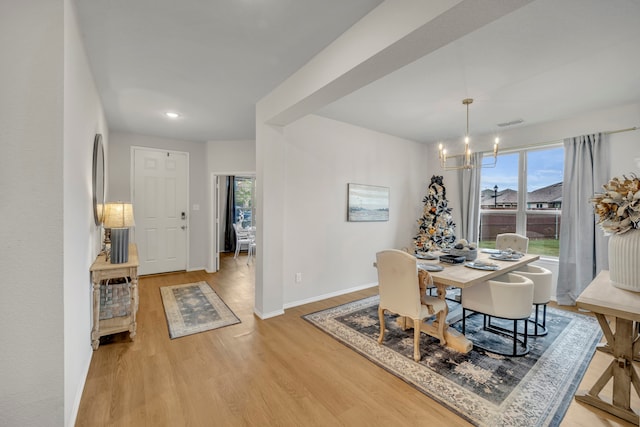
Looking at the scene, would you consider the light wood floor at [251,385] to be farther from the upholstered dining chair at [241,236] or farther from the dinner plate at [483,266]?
the upholstered dining chair at [241,236]

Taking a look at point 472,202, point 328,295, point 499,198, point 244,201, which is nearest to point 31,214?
point 328,295

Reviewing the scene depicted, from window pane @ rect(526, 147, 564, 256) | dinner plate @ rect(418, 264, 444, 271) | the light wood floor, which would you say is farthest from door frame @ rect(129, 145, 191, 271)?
window pane @ rect(526, 147, 564, 256)

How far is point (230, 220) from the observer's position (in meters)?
8.06

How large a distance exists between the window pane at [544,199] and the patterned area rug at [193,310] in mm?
4645

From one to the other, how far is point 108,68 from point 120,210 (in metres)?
1.36

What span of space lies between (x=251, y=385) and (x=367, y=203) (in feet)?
10.1

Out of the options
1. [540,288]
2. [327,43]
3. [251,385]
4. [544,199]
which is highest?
[327,43]

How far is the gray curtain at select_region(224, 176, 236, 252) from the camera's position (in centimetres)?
801

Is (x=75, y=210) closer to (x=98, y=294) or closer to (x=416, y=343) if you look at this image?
(x=98, y=294)

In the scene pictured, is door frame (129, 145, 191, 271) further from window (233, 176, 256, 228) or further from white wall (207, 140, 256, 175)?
window (233, 176, 256, 228)

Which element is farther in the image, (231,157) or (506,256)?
(231,157)

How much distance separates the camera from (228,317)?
128 inches

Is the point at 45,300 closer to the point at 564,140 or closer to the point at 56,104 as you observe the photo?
the point at 56,104

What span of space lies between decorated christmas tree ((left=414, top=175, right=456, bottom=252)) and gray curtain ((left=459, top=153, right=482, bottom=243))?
0.29 meters
